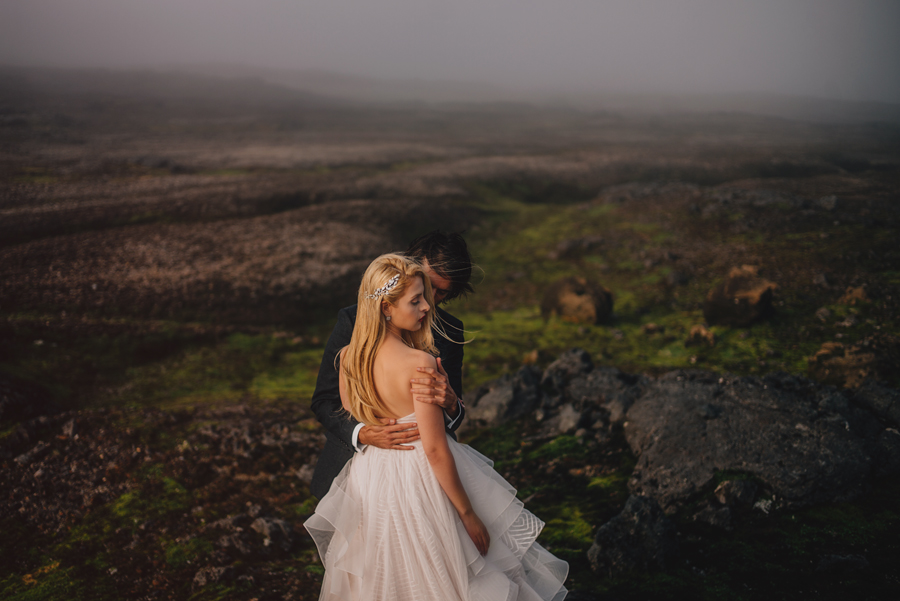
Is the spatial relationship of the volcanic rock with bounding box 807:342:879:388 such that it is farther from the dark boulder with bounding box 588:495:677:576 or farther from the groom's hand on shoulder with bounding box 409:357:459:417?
the groom's hand on shoulder with bounding box 409:357:459:417

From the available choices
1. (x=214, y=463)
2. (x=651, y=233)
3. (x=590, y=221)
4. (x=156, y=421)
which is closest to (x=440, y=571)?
(x=214, y=463)

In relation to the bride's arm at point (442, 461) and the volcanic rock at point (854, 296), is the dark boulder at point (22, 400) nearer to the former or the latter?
the bride's arm at point (442, 461)

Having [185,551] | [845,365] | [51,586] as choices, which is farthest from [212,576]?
[845,365]

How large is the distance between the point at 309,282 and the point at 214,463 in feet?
30.7

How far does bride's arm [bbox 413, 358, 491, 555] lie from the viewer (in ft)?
9.69

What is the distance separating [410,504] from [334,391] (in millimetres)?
1193

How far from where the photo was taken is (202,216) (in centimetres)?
2156

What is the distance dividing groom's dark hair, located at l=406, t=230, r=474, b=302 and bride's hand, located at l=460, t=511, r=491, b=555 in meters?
1.92

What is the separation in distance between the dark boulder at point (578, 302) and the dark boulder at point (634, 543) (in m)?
8.94

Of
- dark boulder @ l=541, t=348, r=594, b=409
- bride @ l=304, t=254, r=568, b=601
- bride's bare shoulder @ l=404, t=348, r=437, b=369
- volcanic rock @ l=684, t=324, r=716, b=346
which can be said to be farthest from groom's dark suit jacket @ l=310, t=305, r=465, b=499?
volcanic rock @ l=684, t=324, r=716, b=346

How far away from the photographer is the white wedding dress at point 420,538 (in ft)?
9.96

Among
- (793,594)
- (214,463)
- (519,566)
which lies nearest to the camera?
(519,566)

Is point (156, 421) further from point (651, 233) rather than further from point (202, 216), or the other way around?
point (651, 233)

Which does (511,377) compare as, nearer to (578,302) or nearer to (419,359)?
(578,302)
